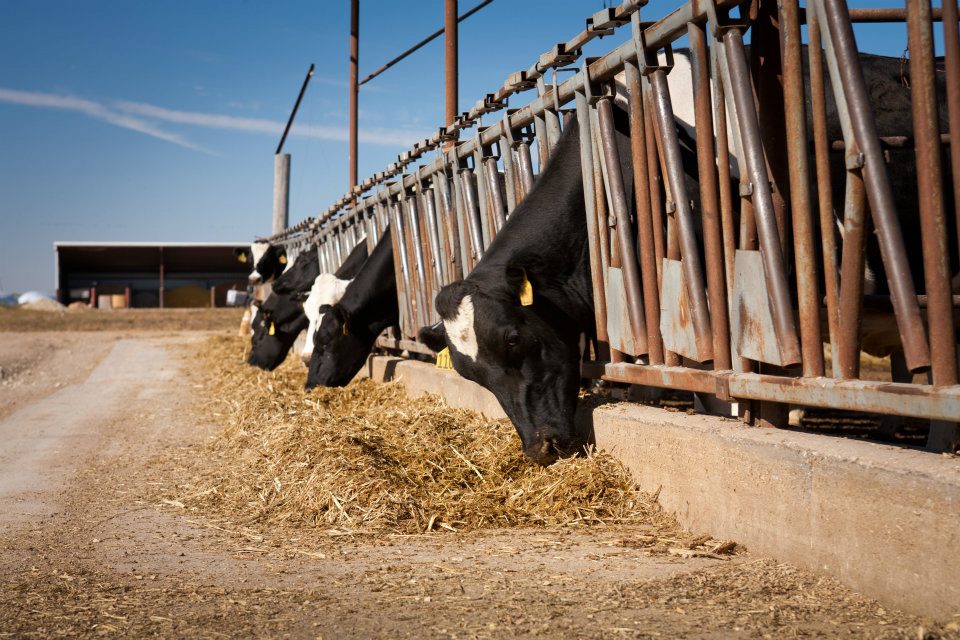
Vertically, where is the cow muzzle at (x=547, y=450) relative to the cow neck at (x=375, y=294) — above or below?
below

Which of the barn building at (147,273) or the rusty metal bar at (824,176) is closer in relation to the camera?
the rusty metal bar at (824,176)

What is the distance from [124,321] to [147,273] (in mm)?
22586

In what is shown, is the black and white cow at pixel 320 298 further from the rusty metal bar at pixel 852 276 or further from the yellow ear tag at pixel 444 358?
the rusty metal bar at pixel 852 276

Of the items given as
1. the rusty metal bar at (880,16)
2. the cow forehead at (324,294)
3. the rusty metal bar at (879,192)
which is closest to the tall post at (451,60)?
the cow forehead at (324,294)

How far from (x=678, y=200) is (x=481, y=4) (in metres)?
8.02

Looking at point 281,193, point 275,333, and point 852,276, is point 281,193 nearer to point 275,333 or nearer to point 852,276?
point 275,333

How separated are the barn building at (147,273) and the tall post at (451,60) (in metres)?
34.5

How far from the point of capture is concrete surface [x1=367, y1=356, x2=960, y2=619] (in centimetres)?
277

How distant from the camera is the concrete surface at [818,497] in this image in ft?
9.08

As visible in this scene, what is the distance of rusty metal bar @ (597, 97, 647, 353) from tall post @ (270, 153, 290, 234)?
17873 mm

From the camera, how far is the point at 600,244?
5.44 meters

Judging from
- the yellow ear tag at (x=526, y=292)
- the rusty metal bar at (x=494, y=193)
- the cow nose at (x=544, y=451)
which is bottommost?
the cow nose at (x=544, y=451)

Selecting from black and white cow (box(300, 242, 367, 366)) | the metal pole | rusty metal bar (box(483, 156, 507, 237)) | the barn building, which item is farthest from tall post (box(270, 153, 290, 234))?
the barn building

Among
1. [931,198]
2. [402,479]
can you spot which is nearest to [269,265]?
[402,479]
